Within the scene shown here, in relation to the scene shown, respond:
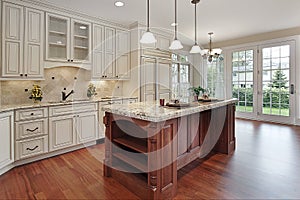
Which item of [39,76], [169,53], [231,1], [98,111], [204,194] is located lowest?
[204,194]

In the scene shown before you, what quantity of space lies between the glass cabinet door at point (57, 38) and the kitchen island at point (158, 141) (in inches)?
76.9

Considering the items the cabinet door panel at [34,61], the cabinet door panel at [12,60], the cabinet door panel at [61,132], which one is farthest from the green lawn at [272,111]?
the cabinet door panel at [12,60]

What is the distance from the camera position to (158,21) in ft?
15.1

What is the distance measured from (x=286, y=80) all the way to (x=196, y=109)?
4.76 m

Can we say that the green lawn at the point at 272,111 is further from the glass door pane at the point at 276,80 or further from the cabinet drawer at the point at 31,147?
the cabinet drawer at the point at 31,147

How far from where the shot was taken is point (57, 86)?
3.94m

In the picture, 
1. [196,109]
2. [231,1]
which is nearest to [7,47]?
[196,109]

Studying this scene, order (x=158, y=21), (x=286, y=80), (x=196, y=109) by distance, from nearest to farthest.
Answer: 1. (x=196, y=109)
2. (x=158, y=21)
3. (x=286, y=80)

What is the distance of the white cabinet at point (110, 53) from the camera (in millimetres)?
4207

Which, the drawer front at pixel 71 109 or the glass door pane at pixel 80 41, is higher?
the glass door pane at pixel 80 41

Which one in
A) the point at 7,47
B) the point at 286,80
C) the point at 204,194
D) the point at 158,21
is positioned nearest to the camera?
the point at 204,194

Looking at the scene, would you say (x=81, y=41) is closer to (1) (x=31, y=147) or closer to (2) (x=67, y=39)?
(2) (x=67, y=39)

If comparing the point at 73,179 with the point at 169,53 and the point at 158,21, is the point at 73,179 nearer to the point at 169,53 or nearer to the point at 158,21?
the point at 158,21

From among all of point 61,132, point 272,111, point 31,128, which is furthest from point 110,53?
point 272,111
